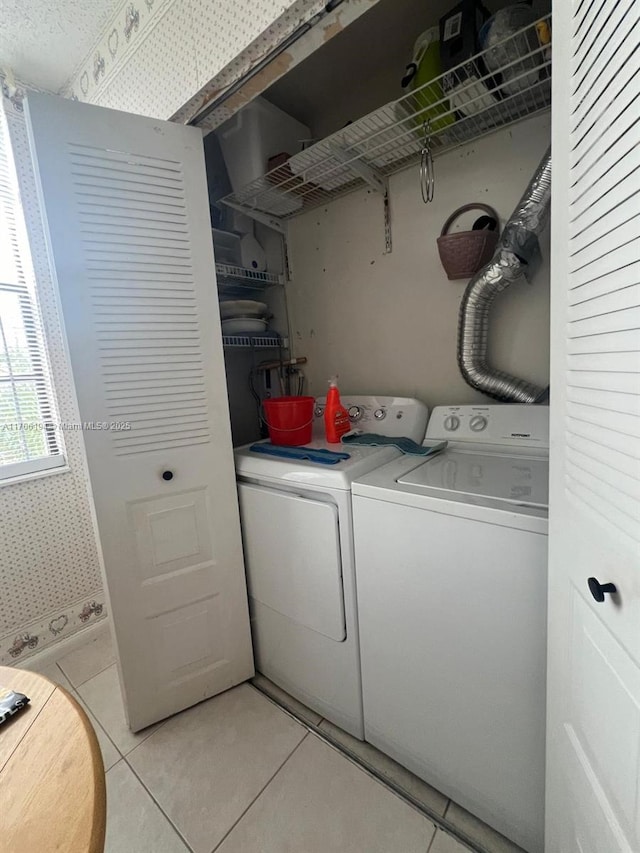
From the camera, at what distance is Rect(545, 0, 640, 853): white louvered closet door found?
1.69ft

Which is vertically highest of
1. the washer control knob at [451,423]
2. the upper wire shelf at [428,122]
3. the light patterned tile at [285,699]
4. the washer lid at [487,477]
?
the upper wire shelf at [428,122]

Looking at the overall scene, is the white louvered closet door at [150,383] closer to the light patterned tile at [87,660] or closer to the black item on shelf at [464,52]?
the light patterned tile at [87,660]

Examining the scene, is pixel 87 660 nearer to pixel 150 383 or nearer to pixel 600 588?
pixel 150 383

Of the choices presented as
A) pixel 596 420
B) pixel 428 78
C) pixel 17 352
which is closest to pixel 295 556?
pixel 596 420

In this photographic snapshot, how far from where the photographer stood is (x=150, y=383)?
1.38 m

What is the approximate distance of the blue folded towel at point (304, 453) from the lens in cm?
138

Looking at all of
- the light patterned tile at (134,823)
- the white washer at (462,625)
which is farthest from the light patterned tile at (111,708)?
the white washer at (462,625)

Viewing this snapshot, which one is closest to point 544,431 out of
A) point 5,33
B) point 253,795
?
point 253,795

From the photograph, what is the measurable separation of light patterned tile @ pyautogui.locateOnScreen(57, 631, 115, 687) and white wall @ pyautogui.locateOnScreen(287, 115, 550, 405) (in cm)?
188

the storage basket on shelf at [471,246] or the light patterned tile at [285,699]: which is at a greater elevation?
the storage basket on shelf at [471,246]

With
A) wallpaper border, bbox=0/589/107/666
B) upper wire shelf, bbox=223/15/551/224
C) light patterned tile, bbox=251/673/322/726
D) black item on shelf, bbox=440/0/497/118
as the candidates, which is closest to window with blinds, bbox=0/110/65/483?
wallpaper border, bbox=0/589/107/666

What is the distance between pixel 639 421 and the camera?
50cm

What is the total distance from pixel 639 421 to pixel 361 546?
2.94ft

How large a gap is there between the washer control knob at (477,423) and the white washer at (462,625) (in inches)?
7.7
